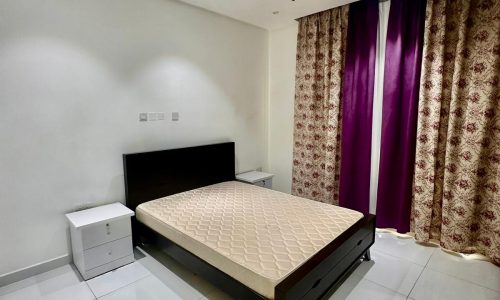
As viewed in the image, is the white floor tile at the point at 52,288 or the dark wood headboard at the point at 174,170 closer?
the white floor tile at the point at 52,288

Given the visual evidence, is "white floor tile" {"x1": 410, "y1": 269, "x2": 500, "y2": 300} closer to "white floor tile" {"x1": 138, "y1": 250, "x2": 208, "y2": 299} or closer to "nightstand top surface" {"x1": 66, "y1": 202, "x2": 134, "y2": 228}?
"white floor tile" {"x1": 138, "y1": 250, "x2": 208, "y2": 299}

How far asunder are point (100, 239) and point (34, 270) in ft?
2.09

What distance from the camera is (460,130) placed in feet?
8.89

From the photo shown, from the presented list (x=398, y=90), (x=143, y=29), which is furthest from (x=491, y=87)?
(x=143, y=29)

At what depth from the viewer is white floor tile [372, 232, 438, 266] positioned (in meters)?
2.71

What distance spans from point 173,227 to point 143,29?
2060mm

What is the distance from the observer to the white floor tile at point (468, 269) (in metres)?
2.32

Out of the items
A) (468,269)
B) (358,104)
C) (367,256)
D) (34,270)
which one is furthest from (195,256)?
(358,104)

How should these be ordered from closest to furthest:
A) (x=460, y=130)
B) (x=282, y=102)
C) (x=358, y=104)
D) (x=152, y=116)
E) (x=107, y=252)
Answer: (x=107, y=252)
(x=460, y=130)
(x=152, y=116)
(x=358, y=104)
(x=282, y=102)

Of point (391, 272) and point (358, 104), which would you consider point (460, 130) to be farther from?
point (391, 272)

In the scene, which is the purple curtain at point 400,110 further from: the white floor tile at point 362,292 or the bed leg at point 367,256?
the white floor tile at point 362,292

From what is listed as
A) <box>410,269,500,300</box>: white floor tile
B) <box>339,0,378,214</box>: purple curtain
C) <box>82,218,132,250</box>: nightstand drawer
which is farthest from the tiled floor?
<box>339,0,378,214</box>: purple curtain

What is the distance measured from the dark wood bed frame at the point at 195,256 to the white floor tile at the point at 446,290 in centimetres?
48

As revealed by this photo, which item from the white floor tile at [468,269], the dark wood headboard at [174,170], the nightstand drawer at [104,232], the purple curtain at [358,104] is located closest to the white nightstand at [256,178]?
the dark wood headboard at [174,170]
